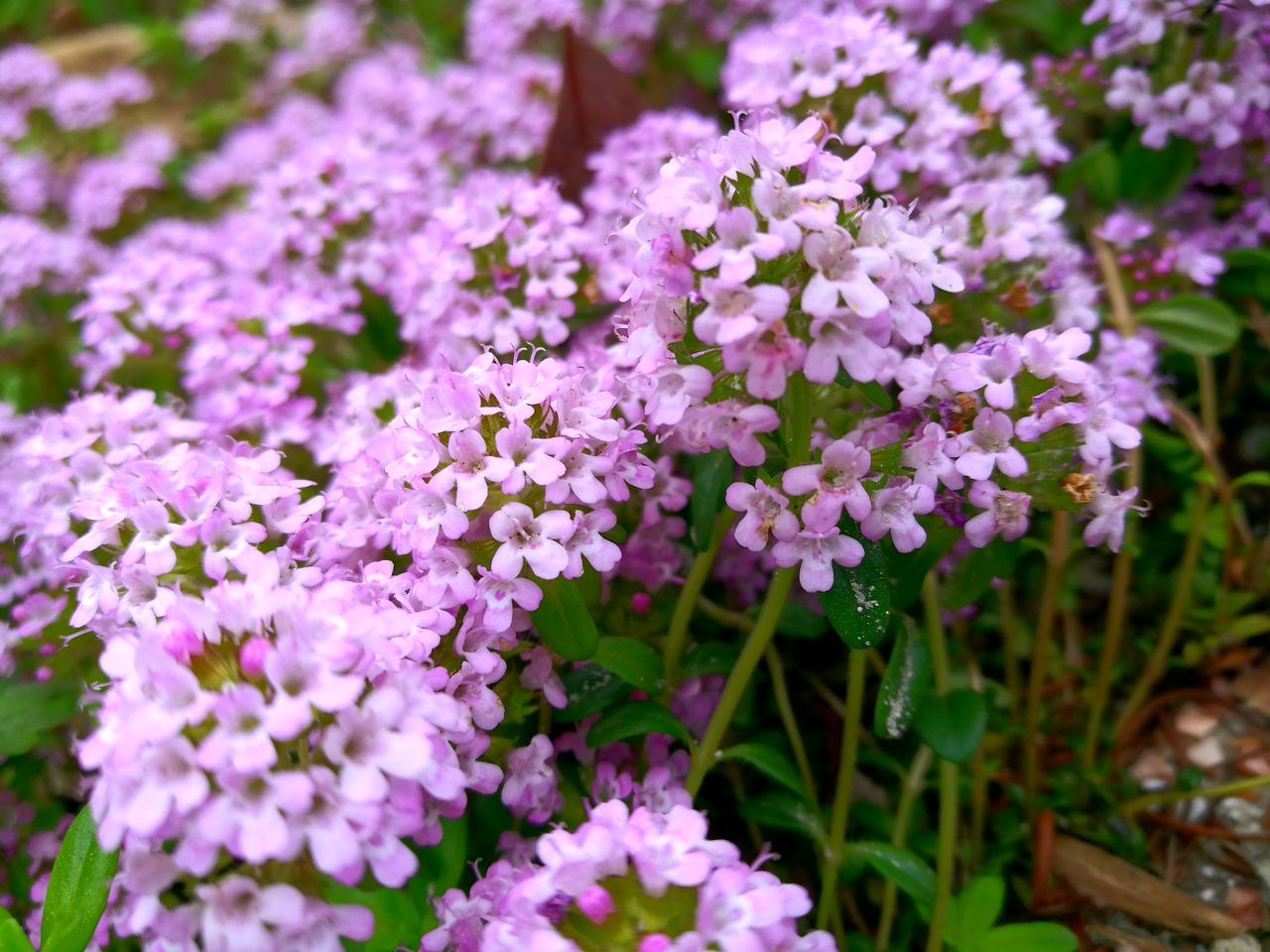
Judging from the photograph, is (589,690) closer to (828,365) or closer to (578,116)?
(828,365)

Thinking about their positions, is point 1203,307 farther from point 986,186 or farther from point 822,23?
point 822,23

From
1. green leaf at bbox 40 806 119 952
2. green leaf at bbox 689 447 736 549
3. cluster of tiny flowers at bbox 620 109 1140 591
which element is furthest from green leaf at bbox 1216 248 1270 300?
green leaf at bbox 40 806 119 952

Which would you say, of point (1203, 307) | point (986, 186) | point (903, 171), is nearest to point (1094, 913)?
point (1203, 307)

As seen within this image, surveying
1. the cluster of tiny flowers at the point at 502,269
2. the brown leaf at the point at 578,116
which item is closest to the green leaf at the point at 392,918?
the cluster of tiny flowers at the point at 502,269

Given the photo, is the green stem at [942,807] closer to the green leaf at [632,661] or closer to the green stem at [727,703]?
the green stem at [727,703]

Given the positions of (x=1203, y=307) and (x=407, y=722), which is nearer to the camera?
(x=407, y=722)

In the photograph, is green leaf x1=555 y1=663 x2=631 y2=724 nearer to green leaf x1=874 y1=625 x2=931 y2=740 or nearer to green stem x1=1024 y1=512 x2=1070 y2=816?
green leaf x1=874 y1=625 x2=931 y2=740
